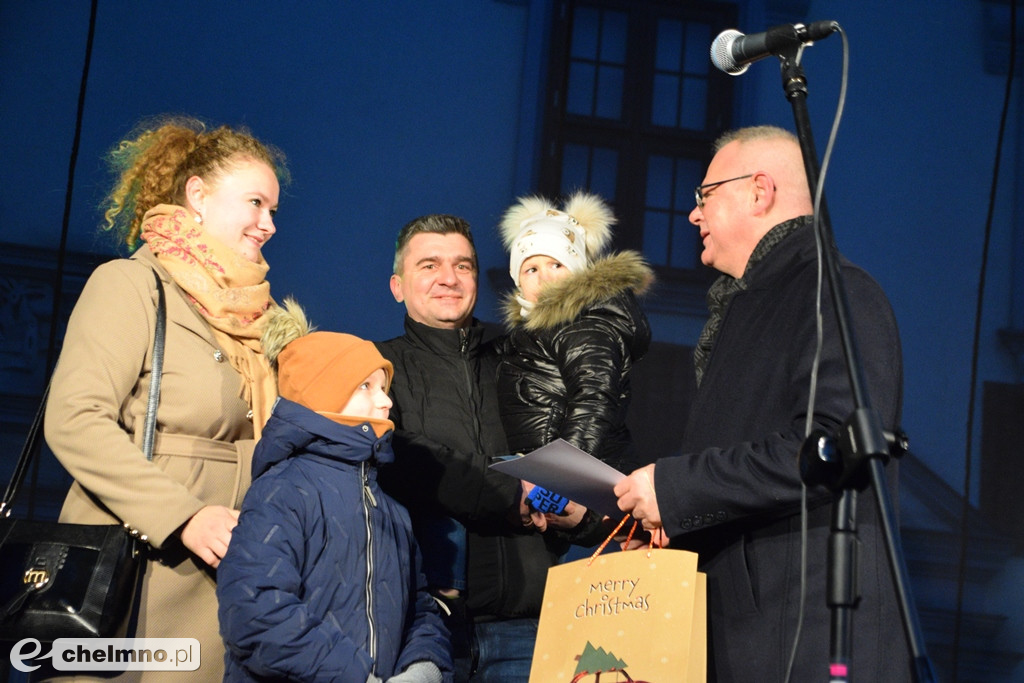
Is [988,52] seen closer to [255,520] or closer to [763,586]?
[763,586]

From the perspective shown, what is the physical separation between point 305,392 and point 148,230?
58 cm

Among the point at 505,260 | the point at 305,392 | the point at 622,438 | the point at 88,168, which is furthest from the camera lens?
the point at 505,260

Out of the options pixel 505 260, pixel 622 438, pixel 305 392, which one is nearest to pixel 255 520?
pixel 305 392

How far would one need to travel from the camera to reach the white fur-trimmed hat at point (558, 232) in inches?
135

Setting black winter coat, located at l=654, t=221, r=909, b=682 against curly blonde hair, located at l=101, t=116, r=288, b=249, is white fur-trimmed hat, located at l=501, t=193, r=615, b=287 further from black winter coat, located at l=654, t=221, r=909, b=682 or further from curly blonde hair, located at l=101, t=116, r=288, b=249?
black winter coat, located at l=654, t=221, r=909, b=682

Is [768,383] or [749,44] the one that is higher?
[749,44]

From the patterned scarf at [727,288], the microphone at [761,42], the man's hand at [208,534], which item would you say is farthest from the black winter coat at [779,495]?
Answer: the man's hand at [208,534]

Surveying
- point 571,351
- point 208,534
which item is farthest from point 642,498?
point 571,351

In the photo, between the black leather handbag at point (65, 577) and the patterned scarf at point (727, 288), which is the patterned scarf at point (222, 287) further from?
the patterned scarf at point (727, 288)

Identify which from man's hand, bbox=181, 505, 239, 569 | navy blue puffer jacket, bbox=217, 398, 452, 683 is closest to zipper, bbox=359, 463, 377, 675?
navy blue puffer jacket, bbox=217, 398, 452, 683

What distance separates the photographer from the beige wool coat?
2.30m

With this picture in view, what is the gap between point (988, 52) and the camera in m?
4.94

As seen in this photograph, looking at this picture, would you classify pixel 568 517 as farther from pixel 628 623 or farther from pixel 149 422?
pixel 149 422

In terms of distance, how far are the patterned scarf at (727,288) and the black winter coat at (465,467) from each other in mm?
632
